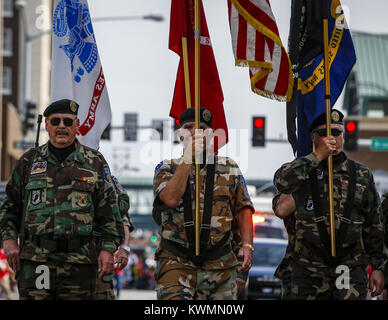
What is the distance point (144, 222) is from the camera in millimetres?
94312

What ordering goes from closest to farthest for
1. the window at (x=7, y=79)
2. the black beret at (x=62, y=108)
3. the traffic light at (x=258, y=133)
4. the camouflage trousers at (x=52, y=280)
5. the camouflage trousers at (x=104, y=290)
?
the camouflage trousers at (x=52, y=280), the black beret at (x=62, y=108), the camouflage trousers at (x=104, y=290), the traffic light at (x=258, y=133), the window at (x=7, y=79)

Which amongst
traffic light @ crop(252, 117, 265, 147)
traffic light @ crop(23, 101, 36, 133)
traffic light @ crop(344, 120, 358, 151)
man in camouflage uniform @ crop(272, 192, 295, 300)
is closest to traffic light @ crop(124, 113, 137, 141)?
traffic light @ crop(23, 101, 36, 133)

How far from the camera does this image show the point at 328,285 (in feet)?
21.7

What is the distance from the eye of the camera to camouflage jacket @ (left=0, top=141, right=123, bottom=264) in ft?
21.2

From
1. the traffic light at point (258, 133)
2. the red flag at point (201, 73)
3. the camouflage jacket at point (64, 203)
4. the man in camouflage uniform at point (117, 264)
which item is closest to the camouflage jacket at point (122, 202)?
the man in camouflage uniform at point (117, 264)

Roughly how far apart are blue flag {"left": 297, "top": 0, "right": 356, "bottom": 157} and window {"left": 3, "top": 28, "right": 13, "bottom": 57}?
58041mm

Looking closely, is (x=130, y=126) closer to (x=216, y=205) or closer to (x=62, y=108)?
(x=62, y=108)

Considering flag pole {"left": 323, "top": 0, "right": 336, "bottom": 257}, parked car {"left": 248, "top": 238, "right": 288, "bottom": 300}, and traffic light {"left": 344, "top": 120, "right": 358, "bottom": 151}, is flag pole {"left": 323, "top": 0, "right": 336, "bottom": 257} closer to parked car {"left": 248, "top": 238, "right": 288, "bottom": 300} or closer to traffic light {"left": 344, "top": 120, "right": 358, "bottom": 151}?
parked car {"left": 248, "top": 238, "right": 288, "bottom": 300}

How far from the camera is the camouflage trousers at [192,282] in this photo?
20.5ft

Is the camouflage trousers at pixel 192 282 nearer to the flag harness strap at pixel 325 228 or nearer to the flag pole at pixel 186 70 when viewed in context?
the flag harness strap at pixel 325 228

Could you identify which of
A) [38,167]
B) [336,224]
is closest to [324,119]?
[336,224]

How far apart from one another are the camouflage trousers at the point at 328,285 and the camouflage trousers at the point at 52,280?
1.63 meters

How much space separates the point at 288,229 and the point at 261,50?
1.70 metres

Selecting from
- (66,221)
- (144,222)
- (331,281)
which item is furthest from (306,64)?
(144,222)
